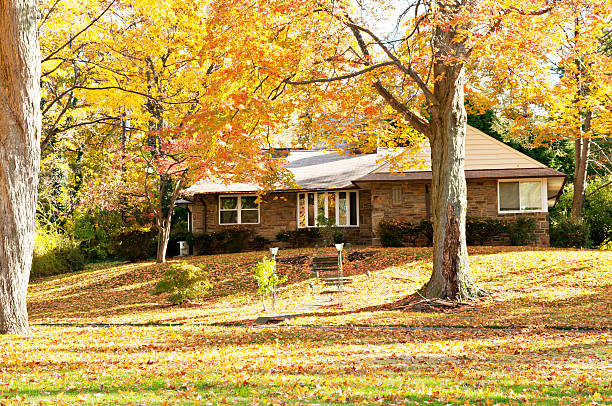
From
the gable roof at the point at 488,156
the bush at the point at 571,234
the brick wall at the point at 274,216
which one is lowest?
the bush at the point at 571,234

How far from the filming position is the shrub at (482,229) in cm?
2200

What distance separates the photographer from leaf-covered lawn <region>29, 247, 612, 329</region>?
12016 mm

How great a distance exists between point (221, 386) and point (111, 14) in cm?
1566

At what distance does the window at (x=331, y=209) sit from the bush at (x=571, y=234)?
29.4 ft

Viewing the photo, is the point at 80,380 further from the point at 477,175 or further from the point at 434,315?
the point at 477,175

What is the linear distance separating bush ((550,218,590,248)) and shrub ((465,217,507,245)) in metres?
2.84

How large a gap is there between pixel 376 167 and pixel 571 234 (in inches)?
361

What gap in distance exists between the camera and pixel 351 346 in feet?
28.9

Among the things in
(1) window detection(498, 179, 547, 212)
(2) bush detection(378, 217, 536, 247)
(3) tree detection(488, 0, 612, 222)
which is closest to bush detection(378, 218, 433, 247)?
(2) bush detection(378, 217, 536, 247)

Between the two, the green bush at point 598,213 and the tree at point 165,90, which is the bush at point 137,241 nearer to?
the tree at point 165,90

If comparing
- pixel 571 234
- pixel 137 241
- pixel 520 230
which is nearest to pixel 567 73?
pixel 520 230

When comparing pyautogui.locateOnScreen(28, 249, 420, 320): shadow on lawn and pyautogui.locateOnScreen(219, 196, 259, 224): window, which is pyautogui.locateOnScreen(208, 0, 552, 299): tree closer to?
pyautogui.locateOnScreen(28, 249, 420, 320): shadow on lawn

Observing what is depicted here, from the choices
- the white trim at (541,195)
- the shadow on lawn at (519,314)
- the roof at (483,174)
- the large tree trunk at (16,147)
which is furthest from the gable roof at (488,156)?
the large tree trunk at (16,147)

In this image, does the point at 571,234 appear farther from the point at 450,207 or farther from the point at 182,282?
the point at 182,282
